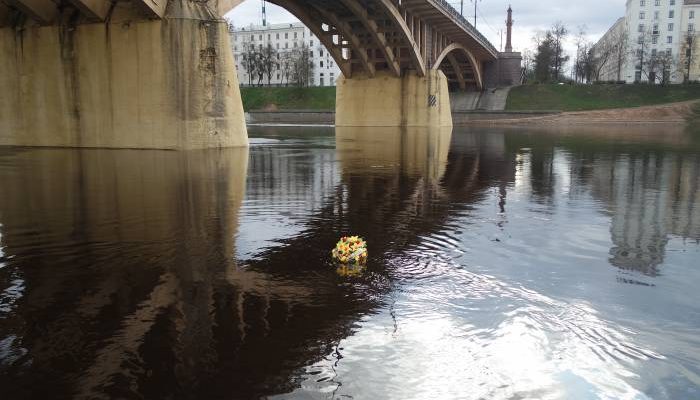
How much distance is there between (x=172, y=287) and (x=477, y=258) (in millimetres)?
3131

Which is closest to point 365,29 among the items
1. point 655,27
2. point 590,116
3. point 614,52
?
point 590,116

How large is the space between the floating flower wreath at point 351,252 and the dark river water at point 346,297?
0.37ft

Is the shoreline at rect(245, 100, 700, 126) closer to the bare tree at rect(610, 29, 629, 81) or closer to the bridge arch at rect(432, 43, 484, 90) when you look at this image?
the bridge arch at rect(432, 43, 484, 90)

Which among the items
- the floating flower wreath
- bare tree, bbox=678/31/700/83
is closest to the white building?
bare tree, bbox=678/31/700/83

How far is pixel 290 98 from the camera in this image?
294ft

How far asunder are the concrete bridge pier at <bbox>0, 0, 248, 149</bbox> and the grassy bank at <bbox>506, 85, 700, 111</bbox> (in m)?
56.5

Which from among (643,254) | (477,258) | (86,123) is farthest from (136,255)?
(86,123)

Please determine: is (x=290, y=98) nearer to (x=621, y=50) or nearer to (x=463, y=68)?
(x=463, y=68)

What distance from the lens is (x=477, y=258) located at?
627 cm

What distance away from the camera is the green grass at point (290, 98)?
3413 inches

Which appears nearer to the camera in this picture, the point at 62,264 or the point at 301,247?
the point at 62,264

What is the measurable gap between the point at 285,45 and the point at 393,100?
9468cm

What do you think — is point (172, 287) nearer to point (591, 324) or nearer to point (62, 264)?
point (62, 264)

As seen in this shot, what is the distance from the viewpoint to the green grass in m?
86.7
